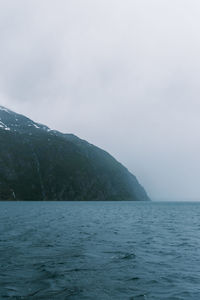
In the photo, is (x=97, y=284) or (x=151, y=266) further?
(x=151, y=266)

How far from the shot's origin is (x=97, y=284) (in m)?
22.1

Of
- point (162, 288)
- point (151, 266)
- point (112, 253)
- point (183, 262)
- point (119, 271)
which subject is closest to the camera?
point (162, 288)

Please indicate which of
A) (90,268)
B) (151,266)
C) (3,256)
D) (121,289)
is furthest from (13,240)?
(121,289)

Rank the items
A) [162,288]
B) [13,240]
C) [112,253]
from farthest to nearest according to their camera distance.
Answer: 1. [13,240]
2. [112,253]
3. [162,288]

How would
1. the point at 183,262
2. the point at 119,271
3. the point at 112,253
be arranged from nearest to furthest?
the point at 119,271
the point at 183,262
the point at 112,253

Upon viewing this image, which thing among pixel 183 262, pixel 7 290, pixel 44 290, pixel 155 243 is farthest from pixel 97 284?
pixel 155 243

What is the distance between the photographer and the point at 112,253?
34.0 meters

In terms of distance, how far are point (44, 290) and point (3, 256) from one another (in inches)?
485

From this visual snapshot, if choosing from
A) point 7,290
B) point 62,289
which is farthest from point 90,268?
point 7,290

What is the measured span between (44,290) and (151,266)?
11.7 meters

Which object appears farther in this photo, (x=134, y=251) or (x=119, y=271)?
(x=134, y=251)

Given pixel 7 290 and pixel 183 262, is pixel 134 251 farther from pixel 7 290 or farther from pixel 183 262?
pixel 7 290

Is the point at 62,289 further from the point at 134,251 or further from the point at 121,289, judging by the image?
the point at 134,251

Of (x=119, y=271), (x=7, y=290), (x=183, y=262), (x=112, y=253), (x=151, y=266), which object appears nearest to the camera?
(x=7, y=290)
